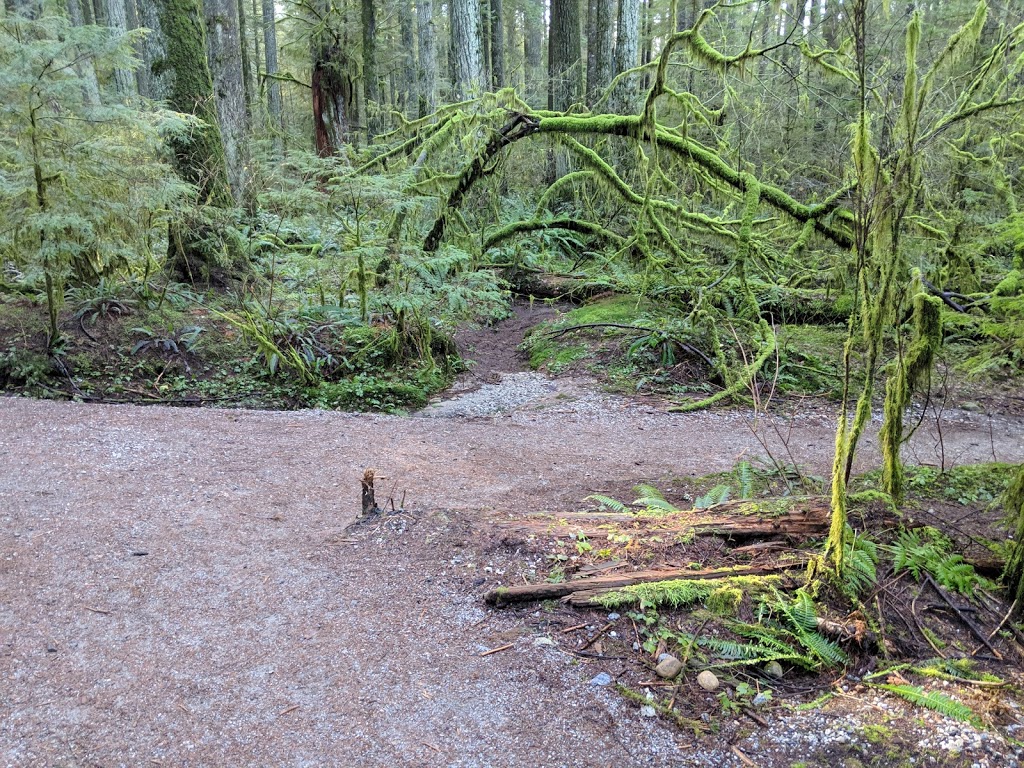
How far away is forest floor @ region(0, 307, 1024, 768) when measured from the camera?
235 centimetres

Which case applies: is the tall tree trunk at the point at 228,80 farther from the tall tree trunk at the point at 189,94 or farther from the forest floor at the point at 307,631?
the forest floor at the point at 307,631

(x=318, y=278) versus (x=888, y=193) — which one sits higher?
(x=888, y=193)

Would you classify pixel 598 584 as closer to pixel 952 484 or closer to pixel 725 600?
pixel 725 600

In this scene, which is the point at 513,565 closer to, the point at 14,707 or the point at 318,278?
the point at 14,707

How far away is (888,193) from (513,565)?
262 centimetres

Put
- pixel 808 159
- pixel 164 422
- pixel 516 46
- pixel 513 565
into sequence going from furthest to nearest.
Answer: pixel 516 46 → pixel 808 159 → pixel 164 422 → pixel 513 565

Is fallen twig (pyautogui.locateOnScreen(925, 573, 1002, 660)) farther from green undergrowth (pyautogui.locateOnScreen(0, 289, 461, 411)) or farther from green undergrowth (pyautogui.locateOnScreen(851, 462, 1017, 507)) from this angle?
green undergrowth (pyautogui.locateOnScreen(0, 289, 461, 411))

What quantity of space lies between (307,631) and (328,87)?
17272 mm

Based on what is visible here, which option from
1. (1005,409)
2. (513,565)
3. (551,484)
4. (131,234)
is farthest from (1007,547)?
(131,234)

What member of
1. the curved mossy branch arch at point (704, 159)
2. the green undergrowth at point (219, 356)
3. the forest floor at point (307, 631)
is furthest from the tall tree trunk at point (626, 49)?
the forest floor at point (307, 631)

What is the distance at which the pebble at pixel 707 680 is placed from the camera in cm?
262

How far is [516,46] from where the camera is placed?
32.5 m

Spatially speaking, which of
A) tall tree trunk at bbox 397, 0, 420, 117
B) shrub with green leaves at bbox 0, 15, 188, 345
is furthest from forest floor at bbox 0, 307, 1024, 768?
tall tree trunk at bbox 397, 0, 420, 117

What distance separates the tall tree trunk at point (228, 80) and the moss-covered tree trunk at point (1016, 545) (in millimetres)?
10436
